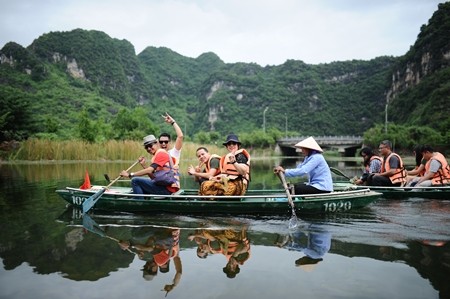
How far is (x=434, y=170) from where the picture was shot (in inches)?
365

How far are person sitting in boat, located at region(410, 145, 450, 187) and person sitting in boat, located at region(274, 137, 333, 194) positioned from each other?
370cm

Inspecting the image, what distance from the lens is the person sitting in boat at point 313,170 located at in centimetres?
674

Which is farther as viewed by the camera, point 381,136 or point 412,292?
point 381,136

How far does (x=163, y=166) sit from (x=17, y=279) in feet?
12.2

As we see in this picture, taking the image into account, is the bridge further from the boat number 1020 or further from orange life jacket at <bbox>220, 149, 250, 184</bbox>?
orange life jacket at <bbox>220, 149, 250, 184</bbox>


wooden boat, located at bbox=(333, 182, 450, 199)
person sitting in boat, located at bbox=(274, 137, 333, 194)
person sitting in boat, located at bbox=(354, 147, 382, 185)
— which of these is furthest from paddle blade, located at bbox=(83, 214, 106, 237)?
person sitting in boat, located at bbox=(354, 147, 382, 185)

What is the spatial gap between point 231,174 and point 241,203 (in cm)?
59

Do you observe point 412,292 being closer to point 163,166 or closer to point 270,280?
point 270,280

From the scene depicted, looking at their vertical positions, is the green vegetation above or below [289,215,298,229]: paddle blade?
above

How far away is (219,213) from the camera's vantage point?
730 cm

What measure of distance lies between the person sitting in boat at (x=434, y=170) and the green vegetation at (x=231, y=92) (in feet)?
101

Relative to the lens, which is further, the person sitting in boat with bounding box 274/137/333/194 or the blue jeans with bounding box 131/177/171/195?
the blue jeans with bounding box 131/177/171/195

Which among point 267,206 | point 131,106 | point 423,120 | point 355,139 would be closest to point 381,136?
point 355,139

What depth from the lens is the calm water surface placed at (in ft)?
11.6
